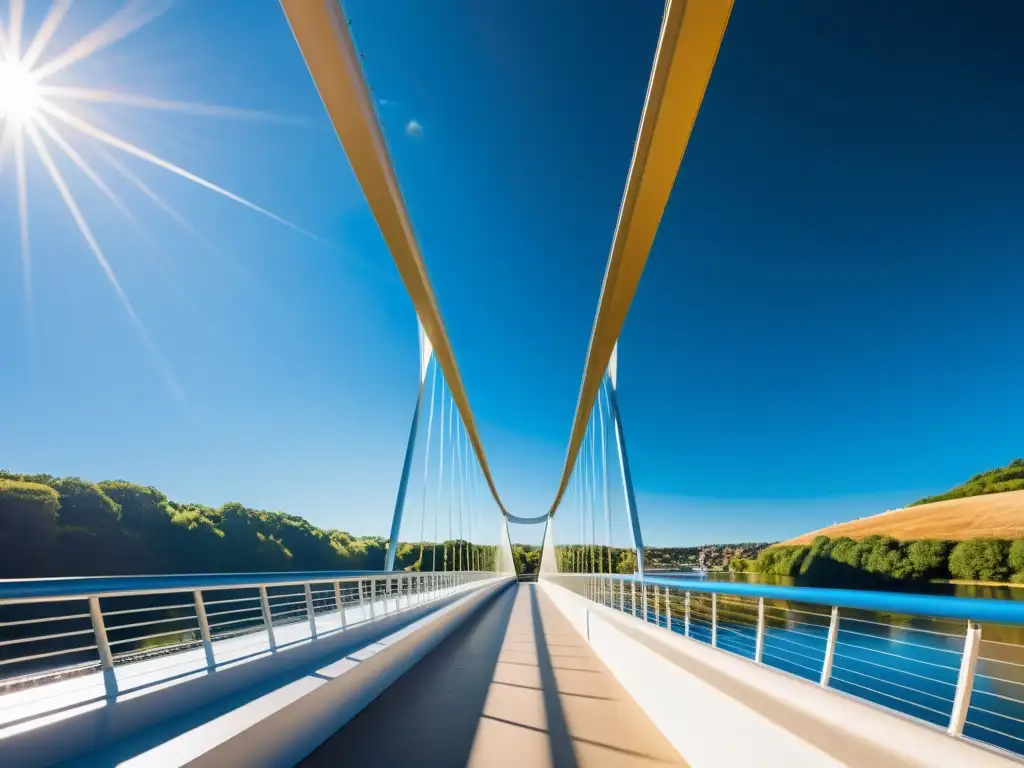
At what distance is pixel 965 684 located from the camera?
150 centimetres

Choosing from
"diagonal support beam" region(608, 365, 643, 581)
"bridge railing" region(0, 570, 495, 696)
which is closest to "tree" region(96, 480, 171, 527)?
"bridge railing" region(0, 570, 495, 696)

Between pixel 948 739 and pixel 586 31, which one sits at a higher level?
pixel 586 31

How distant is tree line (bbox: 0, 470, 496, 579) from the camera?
1827 cm

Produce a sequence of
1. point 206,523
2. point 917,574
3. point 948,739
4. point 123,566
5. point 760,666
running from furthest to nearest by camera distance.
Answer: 1. point 206,523
2. point 917,574
3. point 123,566
4. point 760,666
5. point 948,739

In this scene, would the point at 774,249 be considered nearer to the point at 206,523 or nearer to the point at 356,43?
the point at 356,43

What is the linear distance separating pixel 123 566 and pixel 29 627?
17.7 ft

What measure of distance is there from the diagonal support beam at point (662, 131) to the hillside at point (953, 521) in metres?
24.8

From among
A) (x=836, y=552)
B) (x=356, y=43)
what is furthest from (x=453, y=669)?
(x=836, y=552)

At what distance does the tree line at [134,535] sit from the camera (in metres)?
18.3

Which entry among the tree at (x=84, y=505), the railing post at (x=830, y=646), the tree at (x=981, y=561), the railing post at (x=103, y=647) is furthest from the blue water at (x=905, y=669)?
the tree at (x=84, y=505)

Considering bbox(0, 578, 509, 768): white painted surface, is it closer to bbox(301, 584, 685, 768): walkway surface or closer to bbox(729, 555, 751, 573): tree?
bbox(301, 584, 685, 768): walkway surface

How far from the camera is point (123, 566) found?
22.6 meters

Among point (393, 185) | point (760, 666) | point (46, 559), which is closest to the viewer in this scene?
point (760, 666)

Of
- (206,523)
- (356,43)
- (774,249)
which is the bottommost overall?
(206,523)
